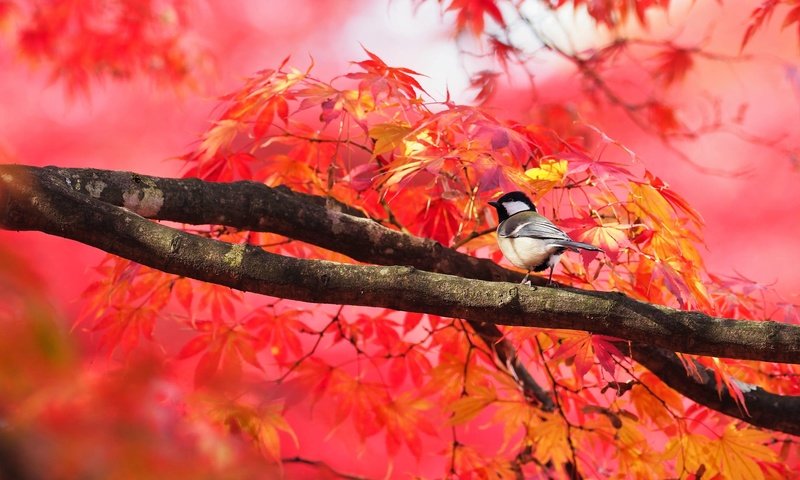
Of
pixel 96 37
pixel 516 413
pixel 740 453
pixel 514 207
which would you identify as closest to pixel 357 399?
pixel 516 413

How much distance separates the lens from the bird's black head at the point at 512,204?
6.10ft

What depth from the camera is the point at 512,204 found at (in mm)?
1881

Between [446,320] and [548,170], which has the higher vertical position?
[548,170]

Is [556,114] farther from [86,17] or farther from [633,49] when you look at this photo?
[86,17]

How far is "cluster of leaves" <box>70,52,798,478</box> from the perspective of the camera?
1.64 m

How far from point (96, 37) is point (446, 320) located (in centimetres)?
261

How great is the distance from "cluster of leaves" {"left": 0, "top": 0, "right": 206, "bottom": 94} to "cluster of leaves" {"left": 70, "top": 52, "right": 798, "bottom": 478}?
2180 millimetres

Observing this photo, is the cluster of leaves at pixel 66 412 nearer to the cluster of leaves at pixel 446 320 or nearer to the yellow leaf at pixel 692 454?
the cluster of leaves at pixel 446 320

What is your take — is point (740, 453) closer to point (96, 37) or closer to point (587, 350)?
point (587, 350)

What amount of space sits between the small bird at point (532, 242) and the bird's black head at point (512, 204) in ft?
0.20

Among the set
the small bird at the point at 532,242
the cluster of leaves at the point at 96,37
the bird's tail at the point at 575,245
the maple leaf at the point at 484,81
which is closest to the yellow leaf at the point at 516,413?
the small bird at the point at 532,242

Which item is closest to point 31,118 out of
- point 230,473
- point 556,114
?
point 556,114

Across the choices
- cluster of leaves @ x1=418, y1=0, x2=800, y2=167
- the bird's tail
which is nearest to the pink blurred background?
cluster of leaves @ x1=418, y1=0, x2=800, y2=167

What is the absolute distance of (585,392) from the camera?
7.45 ft
